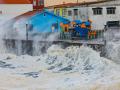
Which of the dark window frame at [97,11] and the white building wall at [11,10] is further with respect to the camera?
the white building wall at [11,10]

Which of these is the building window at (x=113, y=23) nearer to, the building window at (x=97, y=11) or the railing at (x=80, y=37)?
the building window at (x=97, y=11)

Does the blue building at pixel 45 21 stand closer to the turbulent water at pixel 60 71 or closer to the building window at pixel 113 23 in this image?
the building window at pixel 113 23

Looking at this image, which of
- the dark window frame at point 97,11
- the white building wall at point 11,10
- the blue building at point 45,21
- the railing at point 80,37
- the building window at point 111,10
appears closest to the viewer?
Result: the railing at point 80,37

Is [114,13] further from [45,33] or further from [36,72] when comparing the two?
[36,72]

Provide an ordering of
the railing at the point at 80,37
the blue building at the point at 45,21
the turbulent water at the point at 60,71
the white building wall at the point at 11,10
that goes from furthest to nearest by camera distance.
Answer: the white building wall at the point at 11,10, the blue building at the point at 45,21, the railing at the point at 80,37, the turbulent water at the point at 60,71

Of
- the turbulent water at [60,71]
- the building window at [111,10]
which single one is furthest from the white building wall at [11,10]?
the building window at [111,10]

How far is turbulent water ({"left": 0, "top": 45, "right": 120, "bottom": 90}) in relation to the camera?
1469cm

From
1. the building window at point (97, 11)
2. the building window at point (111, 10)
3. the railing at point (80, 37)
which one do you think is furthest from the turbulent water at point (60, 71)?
the building window at point (111, 10)

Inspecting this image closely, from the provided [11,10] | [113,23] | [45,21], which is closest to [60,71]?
[45,21]

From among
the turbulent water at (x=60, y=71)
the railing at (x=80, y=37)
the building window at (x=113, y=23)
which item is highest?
the building window at (x=113, y=23)

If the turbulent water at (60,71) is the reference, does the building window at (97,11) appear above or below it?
above

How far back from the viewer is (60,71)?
57.3ft

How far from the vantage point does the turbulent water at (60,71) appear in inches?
578

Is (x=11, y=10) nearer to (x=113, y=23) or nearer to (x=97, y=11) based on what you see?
(x=97, y=11)
